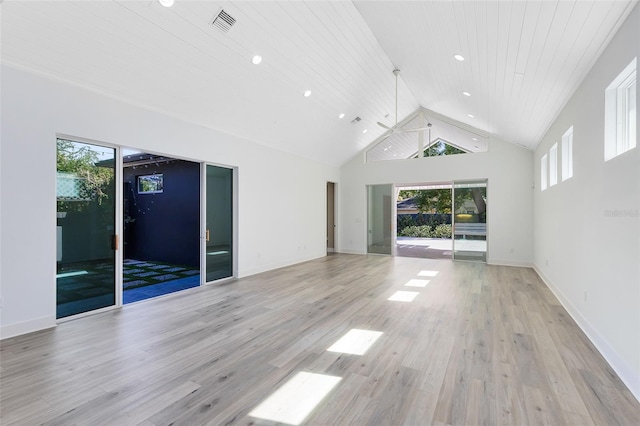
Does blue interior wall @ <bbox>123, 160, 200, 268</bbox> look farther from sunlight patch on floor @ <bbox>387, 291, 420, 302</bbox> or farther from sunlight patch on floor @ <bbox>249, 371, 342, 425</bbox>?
sunlight patch on floor @ <bbox>249, 371, 342, 425</bbox>

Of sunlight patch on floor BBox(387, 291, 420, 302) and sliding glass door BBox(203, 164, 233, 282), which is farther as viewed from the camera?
sliding glass door BBox(203, 164, 233, 282)

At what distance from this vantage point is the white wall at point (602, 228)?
2256 mm

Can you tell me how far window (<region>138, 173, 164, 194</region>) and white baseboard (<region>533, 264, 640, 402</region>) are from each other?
8.77 meters

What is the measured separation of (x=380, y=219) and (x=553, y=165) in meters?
4.94

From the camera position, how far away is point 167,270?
7.23m

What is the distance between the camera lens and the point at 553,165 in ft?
17.0

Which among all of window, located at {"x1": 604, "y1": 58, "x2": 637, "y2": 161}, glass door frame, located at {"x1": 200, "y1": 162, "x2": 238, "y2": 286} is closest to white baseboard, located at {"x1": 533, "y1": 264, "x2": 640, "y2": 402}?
window, located at {"x1": 604, "y1": 58, "x2": 637, "y2": 161}

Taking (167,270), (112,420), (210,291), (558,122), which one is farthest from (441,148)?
(112,420)

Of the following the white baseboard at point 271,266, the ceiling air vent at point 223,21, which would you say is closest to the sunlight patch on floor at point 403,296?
the white baseboard at point 271,266

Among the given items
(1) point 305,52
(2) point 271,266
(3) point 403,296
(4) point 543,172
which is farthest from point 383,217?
(1) point 305,52

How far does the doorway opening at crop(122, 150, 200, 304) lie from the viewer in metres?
7.46

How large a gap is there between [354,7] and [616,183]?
3601mm

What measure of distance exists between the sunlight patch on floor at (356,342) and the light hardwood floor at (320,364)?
82 mm

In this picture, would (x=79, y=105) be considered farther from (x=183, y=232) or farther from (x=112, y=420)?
(x=183, y=232)
